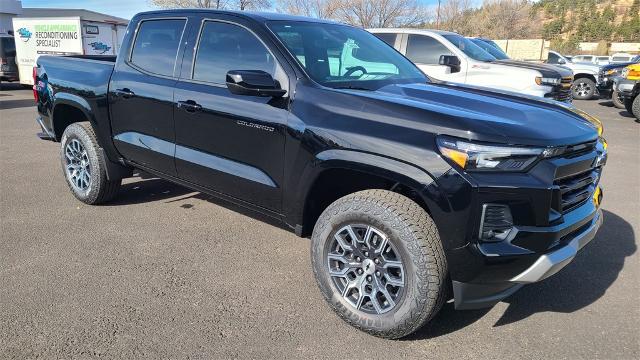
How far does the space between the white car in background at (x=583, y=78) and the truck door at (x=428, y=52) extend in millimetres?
9536

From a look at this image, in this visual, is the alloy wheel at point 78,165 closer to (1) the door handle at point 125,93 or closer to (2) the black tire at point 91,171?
(2) the black tire at point 91,171

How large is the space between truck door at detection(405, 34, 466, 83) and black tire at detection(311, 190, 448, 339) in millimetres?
6919

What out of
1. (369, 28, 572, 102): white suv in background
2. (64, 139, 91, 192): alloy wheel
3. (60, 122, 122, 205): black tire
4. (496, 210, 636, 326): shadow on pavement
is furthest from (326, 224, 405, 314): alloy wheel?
(369, 28, 572, 102): white suv in background

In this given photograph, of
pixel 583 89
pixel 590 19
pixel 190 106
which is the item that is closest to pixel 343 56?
pixel 190 106

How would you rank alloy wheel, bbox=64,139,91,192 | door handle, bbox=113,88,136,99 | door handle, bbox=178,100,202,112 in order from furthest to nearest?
alloy wheel, bbox=64,139,91,192 < door handle, bbox=113,88,136,99 < door handle, bbox=178,100,202,112

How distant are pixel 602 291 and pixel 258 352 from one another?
249 cm

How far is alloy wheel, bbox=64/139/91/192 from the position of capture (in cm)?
500

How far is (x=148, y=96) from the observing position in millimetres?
4121

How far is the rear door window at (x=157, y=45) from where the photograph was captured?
4066mm

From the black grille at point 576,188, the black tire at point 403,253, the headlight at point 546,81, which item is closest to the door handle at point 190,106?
the black tire at point 403,253

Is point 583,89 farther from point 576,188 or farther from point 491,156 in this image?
point 491,156

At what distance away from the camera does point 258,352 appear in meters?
2.77

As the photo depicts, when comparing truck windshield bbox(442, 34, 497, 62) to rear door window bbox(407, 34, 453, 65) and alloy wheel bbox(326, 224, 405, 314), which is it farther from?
alloy wheel bbox(326, 224, 405, 314)

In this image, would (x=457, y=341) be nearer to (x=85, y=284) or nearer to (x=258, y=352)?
(x=258, y=352)
